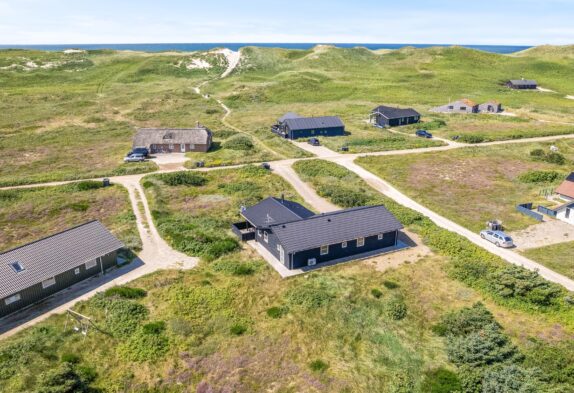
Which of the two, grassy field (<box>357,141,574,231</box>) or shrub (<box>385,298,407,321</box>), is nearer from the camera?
shrub (<box>385,298,407,321</box>)

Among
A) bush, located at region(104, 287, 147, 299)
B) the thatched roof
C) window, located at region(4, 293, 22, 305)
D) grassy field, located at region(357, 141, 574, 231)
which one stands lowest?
bush, located at region(104, 287, 147, 299)

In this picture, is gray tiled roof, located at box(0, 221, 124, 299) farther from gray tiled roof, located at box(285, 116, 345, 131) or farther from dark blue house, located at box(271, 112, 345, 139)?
gray tiled roof, located at box(285, 116, 345, 131)

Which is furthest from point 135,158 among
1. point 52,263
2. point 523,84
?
point 523,84

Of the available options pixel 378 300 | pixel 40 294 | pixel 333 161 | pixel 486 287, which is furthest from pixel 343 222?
pixel 333 161

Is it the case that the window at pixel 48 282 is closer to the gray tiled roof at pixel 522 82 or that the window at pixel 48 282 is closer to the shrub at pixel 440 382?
the shrub at pixel 440 382

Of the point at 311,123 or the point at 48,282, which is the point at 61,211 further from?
the point at 311,123

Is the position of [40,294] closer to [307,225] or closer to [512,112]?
[307,225]

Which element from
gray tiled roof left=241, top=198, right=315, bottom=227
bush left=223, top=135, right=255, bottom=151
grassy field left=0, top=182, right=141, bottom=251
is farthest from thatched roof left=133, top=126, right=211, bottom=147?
gray tiled roof left=241, top=198, right=315, bottom=227
